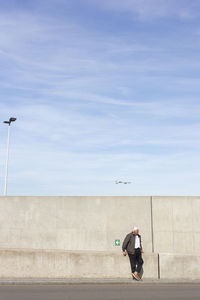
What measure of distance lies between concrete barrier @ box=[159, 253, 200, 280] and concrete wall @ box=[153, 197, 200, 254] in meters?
4.48

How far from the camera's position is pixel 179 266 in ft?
35.5

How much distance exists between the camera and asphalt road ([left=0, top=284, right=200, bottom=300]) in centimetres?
797

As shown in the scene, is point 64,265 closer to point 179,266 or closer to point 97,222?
point 179,266

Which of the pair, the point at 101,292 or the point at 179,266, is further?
the point at 179,266

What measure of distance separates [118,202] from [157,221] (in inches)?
75.2

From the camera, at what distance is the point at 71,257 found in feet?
35.1

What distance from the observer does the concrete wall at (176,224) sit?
15297 millimetres

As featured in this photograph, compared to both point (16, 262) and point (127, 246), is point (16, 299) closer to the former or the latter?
point (16, 262)

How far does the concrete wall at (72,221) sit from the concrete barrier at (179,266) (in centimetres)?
472

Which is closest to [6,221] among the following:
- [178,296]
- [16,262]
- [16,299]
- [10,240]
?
[10,240]

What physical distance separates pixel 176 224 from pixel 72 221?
15.2ft

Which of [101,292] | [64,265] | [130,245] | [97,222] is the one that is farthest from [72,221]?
[101,292]

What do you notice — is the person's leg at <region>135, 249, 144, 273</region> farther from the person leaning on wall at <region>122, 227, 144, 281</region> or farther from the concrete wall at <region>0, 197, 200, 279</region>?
the concrete wall at <region>0, 197, 200, 279</region>

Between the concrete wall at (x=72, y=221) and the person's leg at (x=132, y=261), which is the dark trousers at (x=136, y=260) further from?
the concrete wall at (x=72, y=221)
